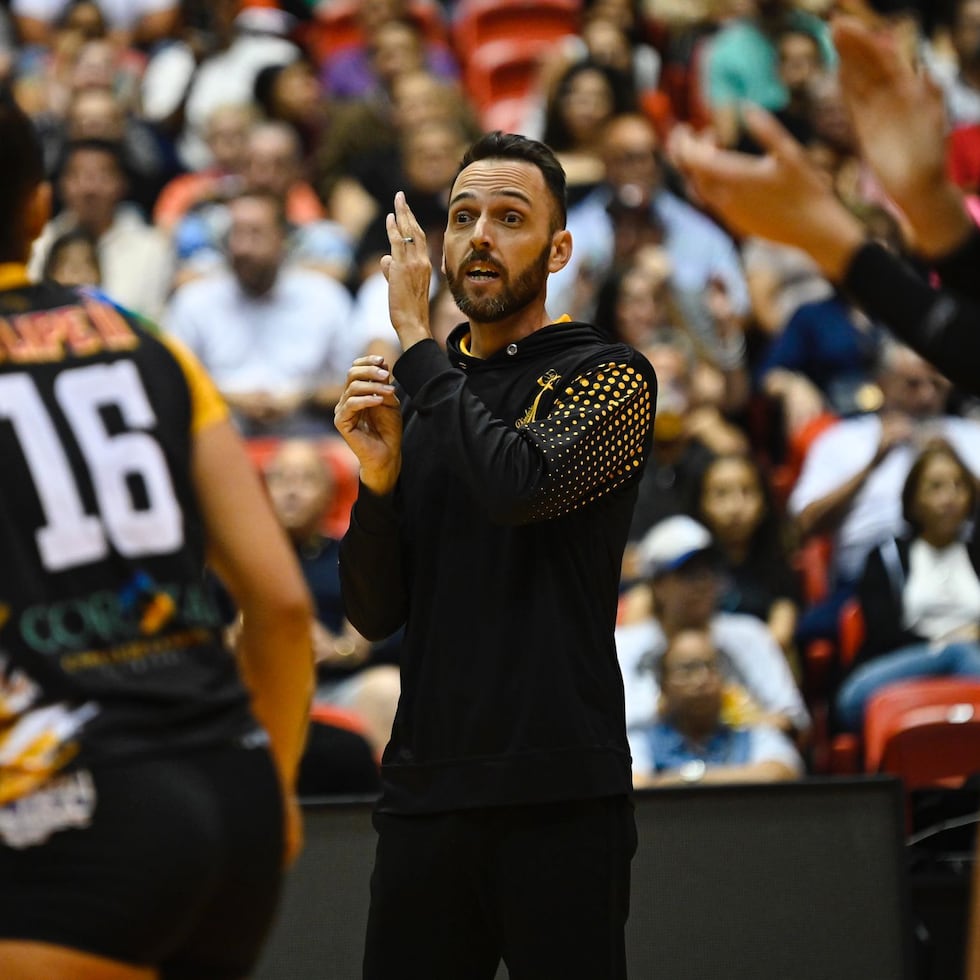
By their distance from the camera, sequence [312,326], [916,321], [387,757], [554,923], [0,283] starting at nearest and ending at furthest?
[0,283]
[916,321]
[554,923]
[387,757]
[312,326]

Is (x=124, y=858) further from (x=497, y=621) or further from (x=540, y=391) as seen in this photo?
(x=540, y=391)

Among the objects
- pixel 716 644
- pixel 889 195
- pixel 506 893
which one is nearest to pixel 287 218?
pixel 716 644

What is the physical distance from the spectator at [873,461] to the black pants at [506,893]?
449cm

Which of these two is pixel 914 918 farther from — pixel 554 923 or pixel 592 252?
pixel 592 252

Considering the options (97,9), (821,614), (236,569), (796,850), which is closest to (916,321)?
(236,569)

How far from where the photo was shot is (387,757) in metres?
3.34

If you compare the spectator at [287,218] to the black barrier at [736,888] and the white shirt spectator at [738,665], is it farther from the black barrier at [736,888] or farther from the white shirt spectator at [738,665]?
the black barrier at [736,888]

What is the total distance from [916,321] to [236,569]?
3.40 ft

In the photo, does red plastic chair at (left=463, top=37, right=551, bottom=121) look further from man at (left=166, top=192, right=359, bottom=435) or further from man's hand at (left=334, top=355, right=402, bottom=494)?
man's hand at (left=334, top=355, right=402, bottom=494)

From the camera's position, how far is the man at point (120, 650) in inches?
86.5

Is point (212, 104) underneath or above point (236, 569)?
above

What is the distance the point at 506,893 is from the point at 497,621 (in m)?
0.48

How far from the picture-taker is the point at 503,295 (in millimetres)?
3480

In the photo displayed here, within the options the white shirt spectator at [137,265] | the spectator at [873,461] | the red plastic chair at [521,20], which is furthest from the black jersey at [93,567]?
the red plastic chair at [521,20]
